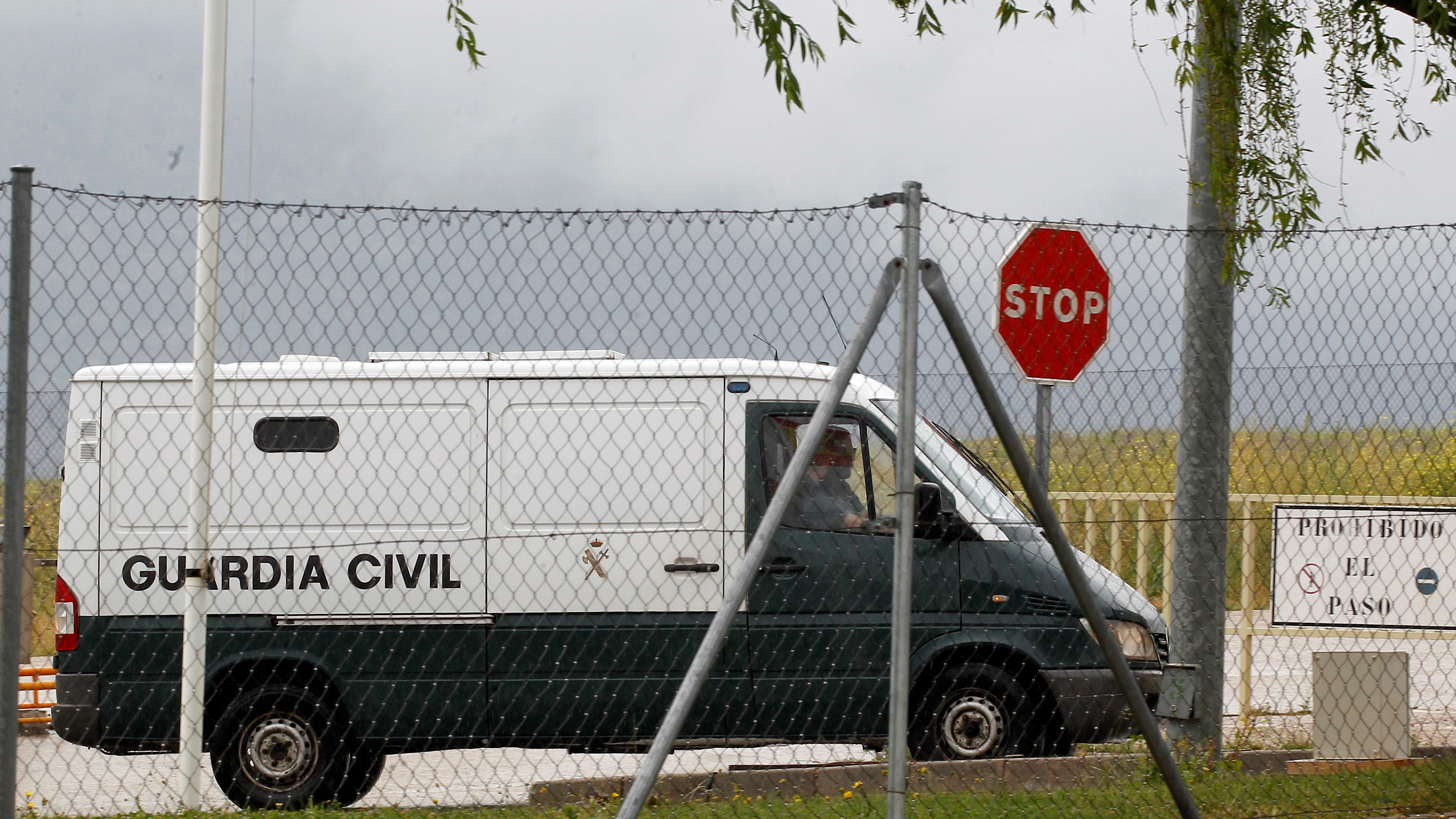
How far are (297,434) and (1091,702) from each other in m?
4.11

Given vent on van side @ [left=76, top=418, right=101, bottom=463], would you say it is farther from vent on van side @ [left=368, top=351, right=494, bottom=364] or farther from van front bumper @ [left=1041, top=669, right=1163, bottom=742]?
van front bumper @ [left=1041, top=669, right=1163, bottom=742]

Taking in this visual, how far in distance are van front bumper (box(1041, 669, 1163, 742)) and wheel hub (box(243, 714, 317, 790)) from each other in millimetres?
3624

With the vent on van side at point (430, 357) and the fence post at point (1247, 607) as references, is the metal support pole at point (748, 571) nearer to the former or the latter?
the vent on van side at point (430, 357)

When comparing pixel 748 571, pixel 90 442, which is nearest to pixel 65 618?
pixel 90 442

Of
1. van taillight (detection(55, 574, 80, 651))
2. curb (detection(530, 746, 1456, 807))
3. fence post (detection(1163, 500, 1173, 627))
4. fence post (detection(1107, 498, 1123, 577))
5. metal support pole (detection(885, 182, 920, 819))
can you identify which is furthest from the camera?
fence post (detection(1107, 498, 1123, 577))

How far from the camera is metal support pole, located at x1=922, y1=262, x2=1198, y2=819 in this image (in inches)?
143

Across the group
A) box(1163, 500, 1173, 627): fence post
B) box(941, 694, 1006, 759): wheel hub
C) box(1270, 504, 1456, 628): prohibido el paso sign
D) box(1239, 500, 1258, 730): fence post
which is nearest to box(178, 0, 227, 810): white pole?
box(941, 694, 1006, 759): wheel hub

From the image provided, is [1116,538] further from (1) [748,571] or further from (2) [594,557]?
(1) [748,571]

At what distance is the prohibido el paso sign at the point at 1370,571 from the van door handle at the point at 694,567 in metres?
2.50

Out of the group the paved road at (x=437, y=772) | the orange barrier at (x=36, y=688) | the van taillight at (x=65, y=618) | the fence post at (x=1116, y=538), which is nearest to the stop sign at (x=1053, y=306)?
the fence post at (x=1116, y=538)

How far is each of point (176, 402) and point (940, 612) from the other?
393 centimetres

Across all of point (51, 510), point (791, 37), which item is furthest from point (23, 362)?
point (51, 510)

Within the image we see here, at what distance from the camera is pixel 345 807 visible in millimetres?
6238

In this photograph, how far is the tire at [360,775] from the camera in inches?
255
